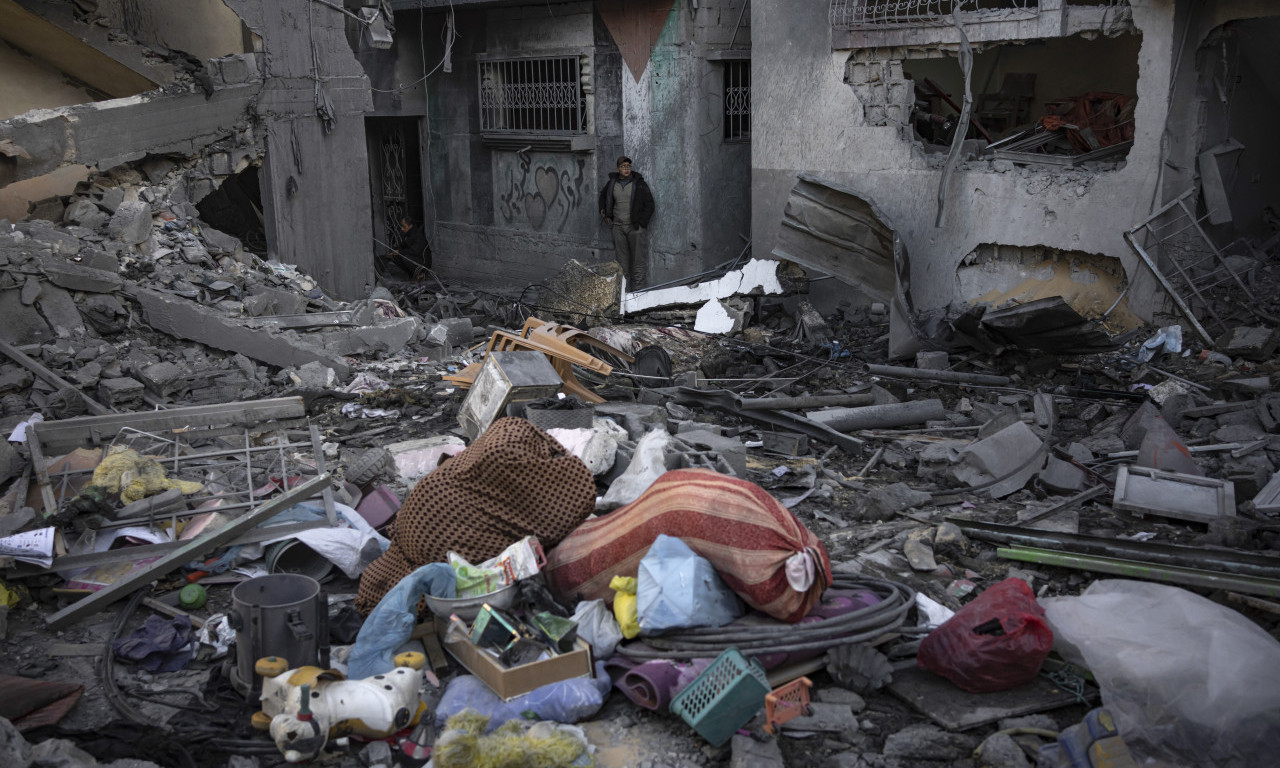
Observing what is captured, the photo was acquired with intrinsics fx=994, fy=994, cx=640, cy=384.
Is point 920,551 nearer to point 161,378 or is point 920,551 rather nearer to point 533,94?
point 161,378

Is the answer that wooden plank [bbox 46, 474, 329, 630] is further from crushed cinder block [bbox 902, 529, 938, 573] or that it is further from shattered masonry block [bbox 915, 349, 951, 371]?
shattered masonry block [bbox 915, 349, 951, 371]

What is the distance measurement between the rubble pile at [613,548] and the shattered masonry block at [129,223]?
497mm

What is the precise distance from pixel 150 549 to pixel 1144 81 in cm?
895

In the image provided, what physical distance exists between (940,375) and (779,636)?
529 centimetres

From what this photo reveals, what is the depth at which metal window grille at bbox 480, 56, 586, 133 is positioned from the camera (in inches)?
563

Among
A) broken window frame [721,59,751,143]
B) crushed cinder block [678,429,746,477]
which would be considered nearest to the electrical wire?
crushed cinder block [678,429,746,477]

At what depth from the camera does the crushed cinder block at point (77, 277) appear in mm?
8641

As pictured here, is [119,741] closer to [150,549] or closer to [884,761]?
[150,549]

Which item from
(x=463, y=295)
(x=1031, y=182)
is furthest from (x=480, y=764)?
(x=463, y=295)

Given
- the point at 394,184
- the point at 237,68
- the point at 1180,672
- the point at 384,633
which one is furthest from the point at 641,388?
the point at 394,184

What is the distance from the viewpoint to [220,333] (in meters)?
9.14

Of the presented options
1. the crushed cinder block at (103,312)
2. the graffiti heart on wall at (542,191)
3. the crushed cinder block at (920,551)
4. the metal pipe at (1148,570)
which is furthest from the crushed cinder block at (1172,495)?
the graffiti heart on wall at (542,191)

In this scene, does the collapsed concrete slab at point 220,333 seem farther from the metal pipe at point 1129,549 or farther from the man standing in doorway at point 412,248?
the man standing in doorway at point 412,248

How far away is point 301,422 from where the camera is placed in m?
7.81
